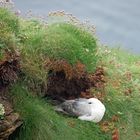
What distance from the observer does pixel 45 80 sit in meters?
8.37

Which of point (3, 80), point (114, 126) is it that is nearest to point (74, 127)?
point (114, 126)

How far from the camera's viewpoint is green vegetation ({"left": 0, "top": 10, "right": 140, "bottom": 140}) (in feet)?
26.1

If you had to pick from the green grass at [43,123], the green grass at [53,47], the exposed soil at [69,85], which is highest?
the green grass at [53,47]

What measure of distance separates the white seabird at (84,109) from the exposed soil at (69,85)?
127mm

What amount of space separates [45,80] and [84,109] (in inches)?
30.0

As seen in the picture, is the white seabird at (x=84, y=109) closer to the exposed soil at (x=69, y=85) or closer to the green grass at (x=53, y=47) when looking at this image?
the exposed soil at (x=69, y=85)

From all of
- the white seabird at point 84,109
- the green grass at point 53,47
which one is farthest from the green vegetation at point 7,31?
the white seabird at point 84,109

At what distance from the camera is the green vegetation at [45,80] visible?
7.95 meters

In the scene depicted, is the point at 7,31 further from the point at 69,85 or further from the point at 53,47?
the point at 69,85

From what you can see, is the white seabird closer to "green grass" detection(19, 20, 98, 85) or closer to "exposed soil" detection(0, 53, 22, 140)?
"green grass" detection(19, 20, 98, 85)

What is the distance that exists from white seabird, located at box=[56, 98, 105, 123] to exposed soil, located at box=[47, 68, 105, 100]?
13cm

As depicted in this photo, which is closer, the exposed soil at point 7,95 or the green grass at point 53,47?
the exposed soil at point 7,95

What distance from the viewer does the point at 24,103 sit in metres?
7.90

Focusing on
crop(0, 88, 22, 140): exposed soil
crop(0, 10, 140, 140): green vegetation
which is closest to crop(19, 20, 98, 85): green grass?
crop(0, 10, 140, 140): green vegetation
